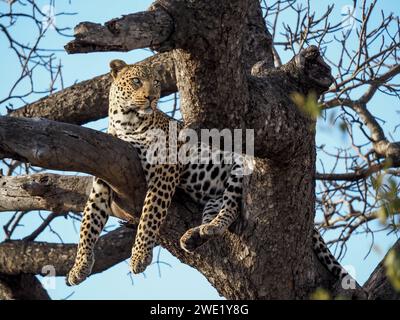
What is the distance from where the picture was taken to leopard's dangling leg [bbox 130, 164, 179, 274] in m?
5.42

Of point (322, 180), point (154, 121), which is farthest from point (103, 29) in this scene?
point (322, 180)

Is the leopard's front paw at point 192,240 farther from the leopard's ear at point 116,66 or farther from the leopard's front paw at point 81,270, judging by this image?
the leopard's ear at point 116,66

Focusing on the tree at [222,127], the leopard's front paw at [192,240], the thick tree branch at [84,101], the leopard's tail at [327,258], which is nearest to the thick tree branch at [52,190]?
the tree at [222,127]

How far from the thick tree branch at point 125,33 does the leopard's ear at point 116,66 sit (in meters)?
2.52

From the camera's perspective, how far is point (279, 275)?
17.5ft

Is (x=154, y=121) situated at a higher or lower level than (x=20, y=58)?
lower

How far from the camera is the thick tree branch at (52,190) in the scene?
6.05 meters

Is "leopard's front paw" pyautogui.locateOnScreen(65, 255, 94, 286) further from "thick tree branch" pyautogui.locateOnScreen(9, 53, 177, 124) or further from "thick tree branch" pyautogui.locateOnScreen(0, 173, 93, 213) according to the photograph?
"thick tree branch" pyautogui.locateOnScreen(9, 53, 177, 124)

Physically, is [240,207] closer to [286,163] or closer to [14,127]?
[286,163]

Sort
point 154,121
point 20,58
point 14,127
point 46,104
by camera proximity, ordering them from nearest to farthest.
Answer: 1. point 14,127
2. point 154,121
3. point 46,104
4. point 20,58

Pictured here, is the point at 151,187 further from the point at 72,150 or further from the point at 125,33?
the point at 125,33

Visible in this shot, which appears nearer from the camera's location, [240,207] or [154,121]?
[240,207]

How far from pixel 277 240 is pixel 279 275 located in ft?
0.92
